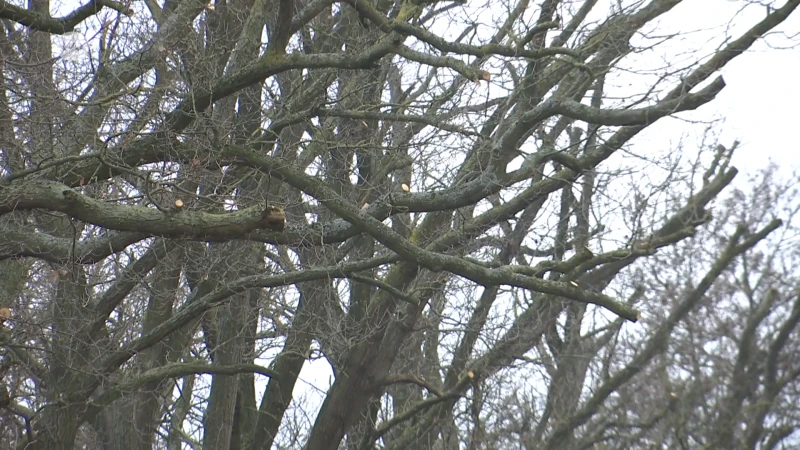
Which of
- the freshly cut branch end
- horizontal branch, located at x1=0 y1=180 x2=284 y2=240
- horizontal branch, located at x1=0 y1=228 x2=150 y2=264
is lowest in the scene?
the freshly cut branch end

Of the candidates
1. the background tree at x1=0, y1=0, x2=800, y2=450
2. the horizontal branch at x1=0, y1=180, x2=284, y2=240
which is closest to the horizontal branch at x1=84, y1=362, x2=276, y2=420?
the background tree at x1=0, y1=0, x2=800, y2=450

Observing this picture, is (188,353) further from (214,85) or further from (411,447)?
(214,85)

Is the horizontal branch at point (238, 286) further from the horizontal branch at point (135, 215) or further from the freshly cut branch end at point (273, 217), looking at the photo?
the freshly cut branch end at point (273, 217)

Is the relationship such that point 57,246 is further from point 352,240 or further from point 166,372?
point 352,240

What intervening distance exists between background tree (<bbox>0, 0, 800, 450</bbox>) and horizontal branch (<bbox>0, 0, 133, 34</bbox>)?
0.08 ft

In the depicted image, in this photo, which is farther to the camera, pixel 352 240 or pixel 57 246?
pixel 352 240

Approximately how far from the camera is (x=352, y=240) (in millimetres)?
9641

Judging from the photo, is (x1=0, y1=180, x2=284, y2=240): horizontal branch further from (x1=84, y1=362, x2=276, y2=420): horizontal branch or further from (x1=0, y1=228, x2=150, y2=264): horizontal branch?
(x1=84, y1=362, x2=276, y2=420): horizontal branch

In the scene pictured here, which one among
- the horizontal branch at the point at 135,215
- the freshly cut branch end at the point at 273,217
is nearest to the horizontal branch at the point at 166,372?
the horizontal branch at the point at 135,215

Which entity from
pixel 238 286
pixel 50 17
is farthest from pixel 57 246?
pixel 50 17

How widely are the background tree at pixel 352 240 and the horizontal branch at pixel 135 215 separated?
0.05 ft

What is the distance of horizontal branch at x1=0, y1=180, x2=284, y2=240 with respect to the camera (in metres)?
4.67

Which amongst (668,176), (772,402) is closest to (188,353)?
(668,176)

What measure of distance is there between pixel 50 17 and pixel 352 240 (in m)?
4.26
